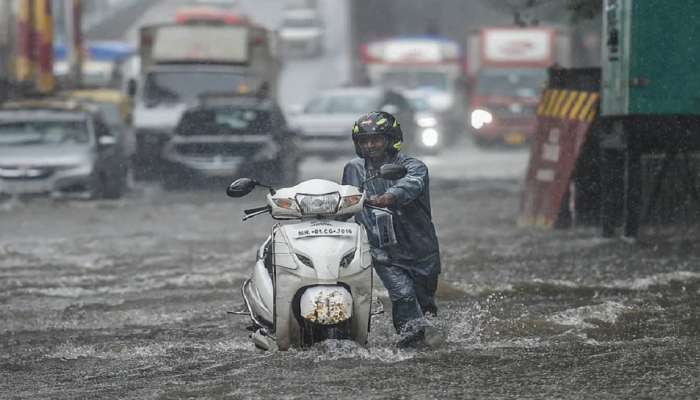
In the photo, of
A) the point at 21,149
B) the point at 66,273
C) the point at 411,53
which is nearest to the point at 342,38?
the point at 411,53

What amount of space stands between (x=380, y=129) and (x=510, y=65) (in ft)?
111

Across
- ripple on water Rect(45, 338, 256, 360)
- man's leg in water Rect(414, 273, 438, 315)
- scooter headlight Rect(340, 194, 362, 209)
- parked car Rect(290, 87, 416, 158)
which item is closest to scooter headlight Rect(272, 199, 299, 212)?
scooter headlight Rect(340, 194, 362, 209)

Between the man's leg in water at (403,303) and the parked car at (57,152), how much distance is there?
13176 millimetres

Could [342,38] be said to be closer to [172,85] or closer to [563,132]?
[172,85]

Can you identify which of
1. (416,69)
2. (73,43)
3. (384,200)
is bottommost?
(416,69)

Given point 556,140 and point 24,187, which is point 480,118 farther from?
point 24,187

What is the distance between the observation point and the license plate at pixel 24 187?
21.5m

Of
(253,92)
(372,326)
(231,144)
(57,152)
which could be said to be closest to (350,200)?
(372,326)

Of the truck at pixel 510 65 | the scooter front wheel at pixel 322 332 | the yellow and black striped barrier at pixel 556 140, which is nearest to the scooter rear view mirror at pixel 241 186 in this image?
the scooter front wheel at pixel 322 332

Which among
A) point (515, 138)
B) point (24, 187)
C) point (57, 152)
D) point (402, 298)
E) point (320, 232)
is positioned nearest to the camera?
point (320, 232)

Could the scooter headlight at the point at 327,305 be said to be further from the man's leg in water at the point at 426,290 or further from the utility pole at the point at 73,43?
the utility pole at the point at 73,43

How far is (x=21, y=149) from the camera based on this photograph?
22047 millimetres

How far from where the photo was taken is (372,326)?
10211 millimetres

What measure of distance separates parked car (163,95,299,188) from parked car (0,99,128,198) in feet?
4.45
